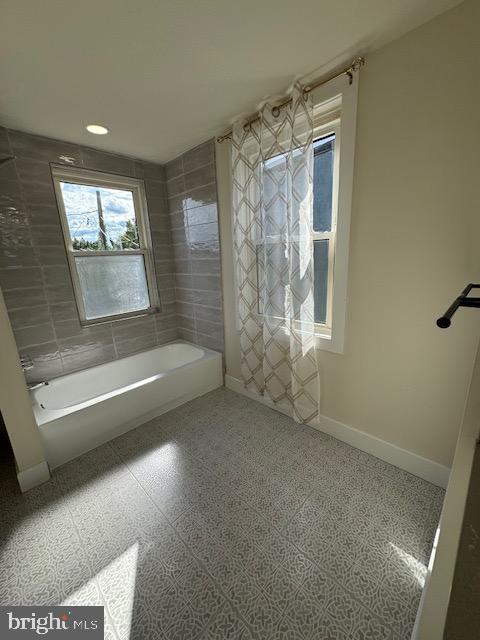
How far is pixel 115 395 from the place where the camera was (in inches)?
74.5

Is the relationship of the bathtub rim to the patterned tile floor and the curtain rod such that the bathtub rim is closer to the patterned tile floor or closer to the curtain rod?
the patterned tile floor

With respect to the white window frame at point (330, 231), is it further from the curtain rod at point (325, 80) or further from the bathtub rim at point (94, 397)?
the bathtub rim at point (94, 397)

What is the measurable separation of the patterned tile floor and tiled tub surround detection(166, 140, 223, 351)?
1249mm

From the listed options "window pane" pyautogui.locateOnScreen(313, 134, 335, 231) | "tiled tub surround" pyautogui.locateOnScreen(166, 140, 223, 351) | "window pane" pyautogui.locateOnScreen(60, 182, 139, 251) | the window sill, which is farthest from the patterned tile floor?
"window pane" pyautogui.locateOnScreen(60, 182, 139, 251)

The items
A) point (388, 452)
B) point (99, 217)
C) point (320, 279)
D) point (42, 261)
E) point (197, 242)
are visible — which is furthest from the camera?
point (197, 242)

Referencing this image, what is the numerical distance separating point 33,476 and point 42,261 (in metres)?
1.56

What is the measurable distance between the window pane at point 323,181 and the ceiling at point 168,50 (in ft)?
1.25

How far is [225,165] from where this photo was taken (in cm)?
213

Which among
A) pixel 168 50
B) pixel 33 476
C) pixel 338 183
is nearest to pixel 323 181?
pixel 338 183

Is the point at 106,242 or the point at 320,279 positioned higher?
the point at 106,242

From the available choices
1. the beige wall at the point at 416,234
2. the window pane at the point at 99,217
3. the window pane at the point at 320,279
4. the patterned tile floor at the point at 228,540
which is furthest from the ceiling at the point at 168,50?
the patterned tile floor at the point at 228,540

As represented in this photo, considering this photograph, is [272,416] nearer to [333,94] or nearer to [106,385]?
[106,385]

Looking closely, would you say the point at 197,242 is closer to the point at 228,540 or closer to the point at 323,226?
the point at 323,226

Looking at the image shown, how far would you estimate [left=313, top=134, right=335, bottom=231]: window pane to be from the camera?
165cm
